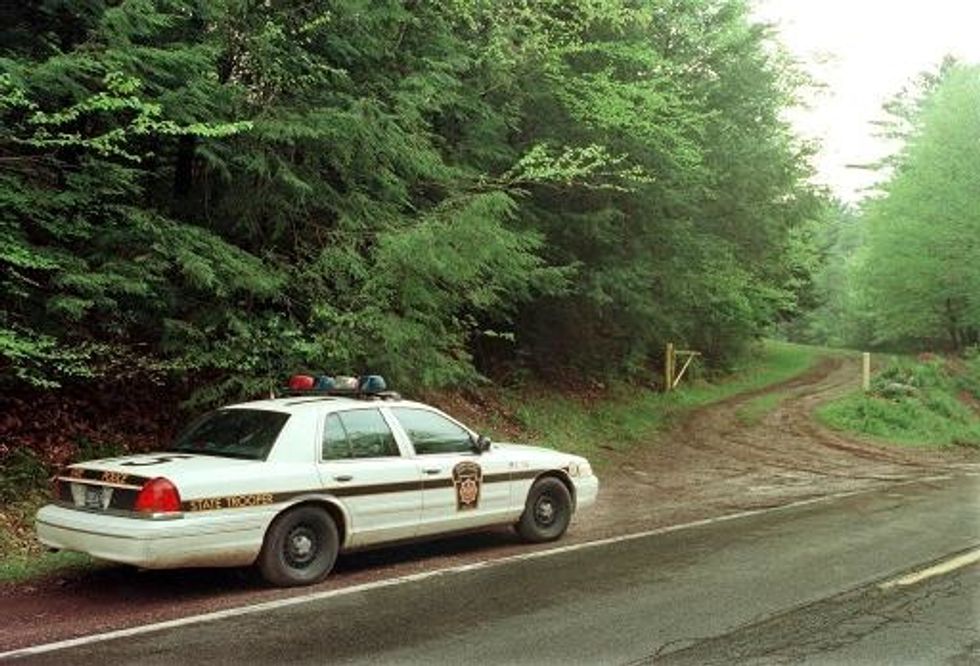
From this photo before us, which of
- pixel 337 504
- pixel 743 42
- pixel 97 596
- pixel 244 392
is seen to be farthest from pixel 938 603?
pixel 743 42

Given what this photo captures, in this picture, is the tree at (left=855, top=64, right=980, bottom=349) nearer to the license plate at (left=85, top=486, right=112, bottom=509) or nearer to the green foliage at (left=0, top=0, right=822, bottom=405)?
the green foliage at (left=0, top=0, right=822, bottom=405)

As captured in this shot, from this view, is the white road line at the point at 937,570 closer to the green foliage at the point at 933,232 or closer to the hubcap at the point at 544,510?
the hubcap at the point at 544,510

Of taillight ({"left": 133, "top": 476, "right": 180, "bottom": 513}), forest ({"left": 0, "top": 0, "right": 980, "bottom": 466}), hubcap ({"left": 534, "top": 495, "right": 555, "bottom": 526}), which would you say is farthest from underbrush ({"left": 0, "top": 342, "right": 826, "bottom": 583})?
hubcap ({"left": 534, "top": 495, "right": 555, "bottom": 526})

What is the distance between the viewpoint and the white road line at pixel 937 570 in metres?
7.98

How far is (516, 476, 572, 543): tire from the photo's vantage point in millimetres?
9812

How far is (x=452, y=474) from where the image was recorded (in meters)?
9.02

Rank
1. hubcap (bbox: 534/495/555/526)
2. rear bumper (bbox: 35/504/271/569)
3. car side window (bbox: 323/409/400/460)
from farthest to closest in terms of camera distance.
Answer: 1. hubcap (bbox: 534/495/555/526)
2. car side window (bbox: 323/409/400/460)
3. rear bumper (bbox: 35/504/271/569)

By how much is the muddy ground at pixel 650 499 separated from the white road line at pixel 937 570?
122 inches

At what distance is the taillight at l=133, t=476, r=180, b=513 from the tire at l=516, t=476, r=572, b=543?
150 inches

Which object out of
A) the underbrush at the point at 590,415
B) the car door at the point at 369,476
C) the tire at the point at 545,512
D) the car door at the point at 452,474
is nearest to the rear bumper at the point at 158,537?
the car door at the point at 369,476

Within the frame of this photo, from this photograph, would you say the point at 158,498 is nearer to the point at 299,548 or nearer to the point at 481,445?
the point at 299,548

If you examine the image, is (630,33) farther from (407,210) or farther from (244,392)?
(244,392)

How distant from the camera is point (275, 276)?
11281 mm

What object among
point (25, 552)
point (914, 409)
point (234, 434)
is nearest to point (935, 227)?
point (914, 409)
